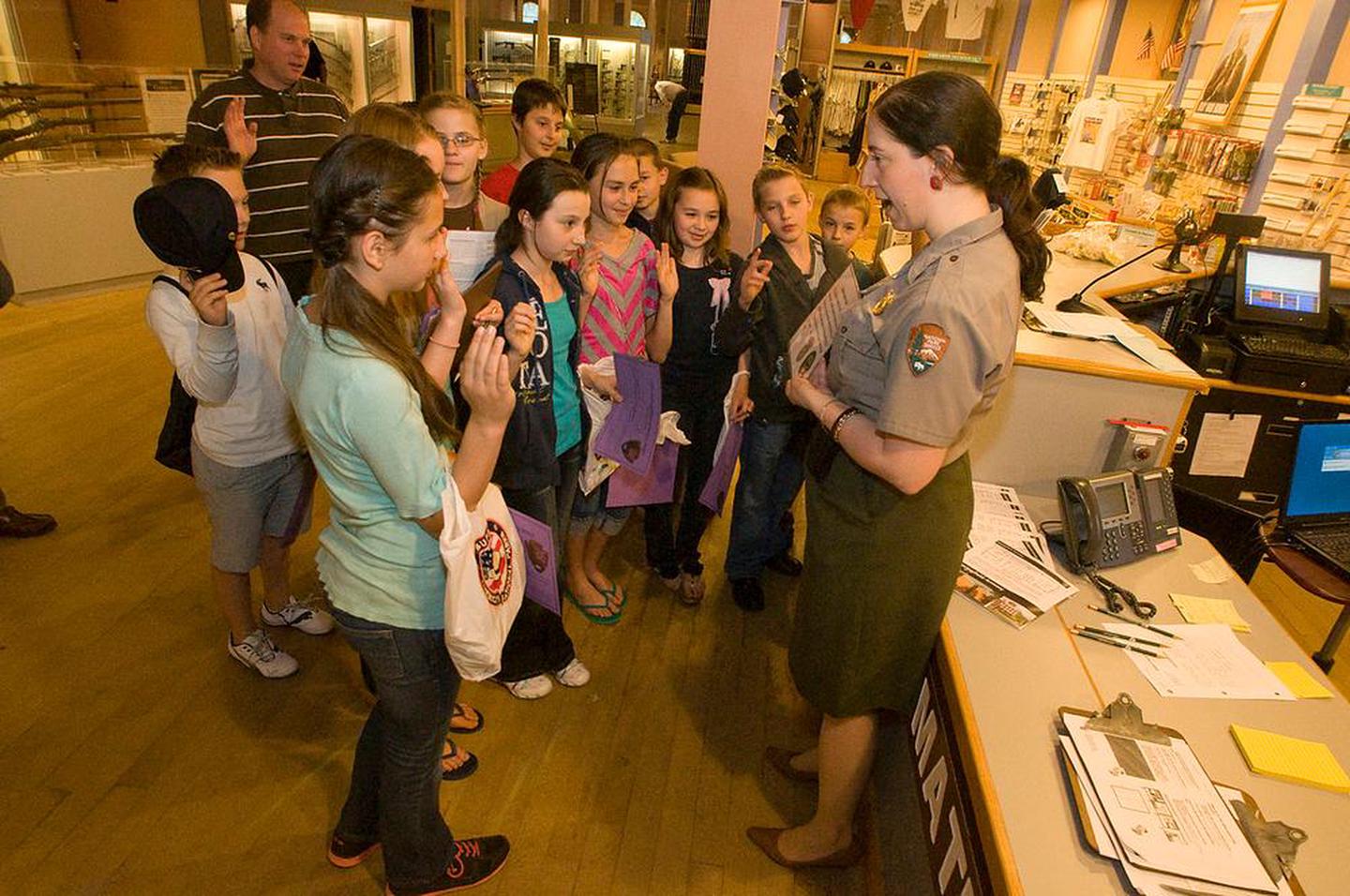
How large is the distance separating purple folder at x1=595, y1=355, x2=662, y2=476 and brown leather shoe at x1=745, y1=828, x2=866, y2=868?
Answer: 1.07m

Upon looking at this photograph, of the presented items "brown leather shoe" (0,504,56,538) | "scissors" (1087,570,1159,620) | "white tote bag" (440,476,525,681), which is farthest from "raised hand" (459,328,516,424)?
"brown leather shoe" (0,504,56,538)

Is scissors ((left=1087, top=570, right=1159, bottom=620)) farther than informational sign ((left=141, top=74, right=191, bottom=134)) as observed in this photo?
No

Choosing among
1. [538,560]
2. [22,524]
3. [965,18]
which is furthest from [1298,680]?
[965,18]

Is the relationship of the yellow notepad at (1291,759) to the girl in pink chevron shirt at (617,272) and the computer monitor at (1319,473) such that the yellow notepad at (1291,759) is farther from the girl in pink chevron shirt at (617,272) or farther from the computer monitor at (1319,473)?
the girl in pink chevron shirt at (617,272)

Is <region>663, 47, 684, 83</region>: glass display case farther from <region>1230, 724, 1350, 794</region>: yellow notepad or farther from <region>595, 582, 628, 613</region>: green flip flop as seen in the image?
<region>1230, 724, 1350, 794</region>: yellow notepad

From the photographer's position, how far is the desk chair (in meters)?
2.36

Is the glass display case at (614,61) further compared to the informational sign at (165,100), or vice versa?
the glass display case at (614,61)

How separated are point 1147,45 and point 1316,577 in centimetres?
745

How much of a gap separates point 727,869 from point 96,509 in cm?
285

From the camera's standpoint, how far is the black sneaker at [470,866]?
5.63ft

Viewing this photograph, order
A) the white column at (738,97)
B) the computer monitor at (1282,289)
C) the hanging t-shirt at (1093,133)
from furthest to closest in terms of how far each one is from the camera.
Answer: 1. the hanging t-shirt at (1093,133)
2. the computer monitor at (1282,289)
3. the white column at (738,97)

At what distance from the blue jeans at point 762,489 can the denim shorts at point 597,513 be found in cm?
43

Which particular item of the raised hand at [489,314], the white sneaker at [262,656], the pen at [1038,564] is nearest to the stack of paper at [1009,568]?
the pen at [1038,564]

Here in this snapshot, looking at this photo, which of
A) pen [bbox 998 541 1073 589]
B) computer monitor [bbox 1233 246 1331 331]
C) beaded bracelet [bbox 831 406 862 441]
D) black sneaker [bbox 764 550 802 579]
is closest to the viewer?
beaded bracelet [bbox 831 406 862 441]
